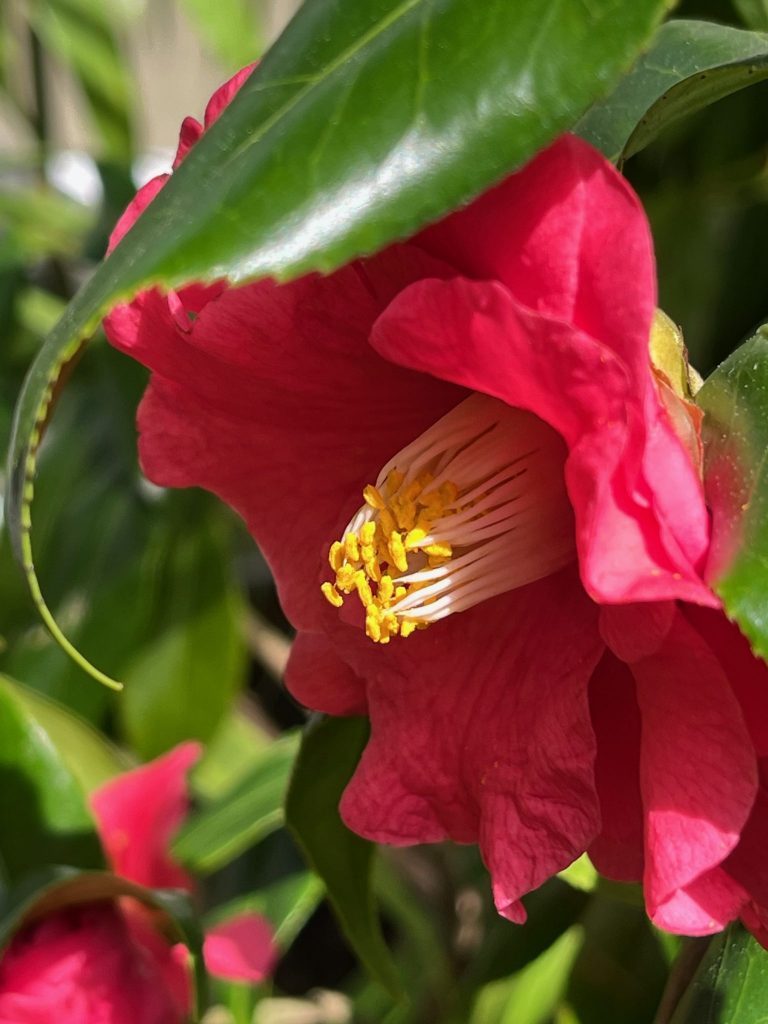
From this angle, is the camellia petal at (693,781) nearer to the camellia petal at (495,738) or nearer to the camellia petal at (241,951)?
the camellia petal at (495,738)

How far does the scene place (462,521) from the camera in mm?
419

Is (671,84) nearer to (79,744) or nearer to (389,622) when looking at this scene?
(389,622)

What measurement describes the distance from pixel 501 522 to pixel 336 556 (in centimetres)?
6

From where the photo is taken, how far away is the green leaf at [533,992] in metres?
0.82

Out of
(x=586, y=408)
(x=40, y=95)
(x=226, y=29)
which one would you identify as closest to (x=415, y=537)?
(x=586, y=408)

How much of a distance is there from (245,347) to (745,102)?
60cm

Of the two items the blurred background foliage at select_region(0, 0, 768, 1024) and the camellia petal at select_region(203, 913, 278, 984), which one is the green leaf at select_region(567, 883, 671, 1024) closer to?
the blurred background foliage at select_region(0, 0, 768, 1024)

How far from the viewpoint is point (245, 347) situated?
14.7 inches

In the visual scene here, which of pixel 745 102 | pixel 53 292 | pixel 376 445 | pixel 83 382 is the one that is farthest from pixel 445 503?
pixel 53 292

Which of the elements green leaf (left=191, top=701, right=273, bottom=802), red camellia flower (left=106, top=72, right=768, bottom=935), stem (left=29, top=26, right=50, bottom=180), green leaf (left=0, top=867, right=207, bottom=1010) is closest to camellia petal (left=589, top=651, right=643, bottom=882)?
red camellia flower (left=106, top=72, right=768, bottom=935)

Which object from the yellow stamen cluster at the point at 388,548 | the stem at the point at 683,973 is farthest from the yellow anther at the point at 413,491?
the stem at the point at 683,973

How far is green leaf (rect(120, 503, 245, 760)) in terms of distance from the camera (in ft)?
3.49

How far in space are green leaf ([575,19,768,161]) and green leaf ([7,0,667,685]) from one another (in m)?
0.10

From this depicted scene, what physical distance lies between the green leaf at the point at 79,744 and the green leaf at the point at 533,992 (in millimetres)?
293
